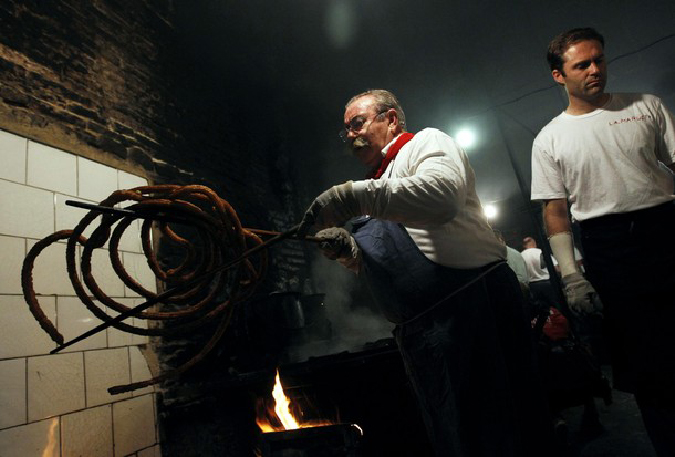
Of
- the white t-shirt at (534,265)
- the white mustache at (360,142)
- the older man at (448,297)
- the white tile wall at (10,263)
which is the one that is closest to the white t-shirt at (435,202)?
the older man at (448,297)

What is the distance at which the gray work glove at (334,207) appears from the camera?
6.32 ft

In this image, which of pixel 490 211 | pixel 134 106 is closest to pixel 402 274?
pixel 134 106

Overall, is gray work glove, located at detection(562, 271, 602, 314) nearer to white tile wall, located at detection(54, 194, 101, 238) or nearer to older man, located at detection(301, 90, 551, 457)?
older man, located at detection(301, 90, 551, 457)

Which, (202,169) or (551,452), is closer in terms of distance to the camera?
(551,452)

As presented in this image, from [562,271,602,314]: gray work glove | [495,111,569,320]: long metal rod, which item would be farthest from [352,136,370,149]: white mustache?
[495,111,569,320]: long metal rod

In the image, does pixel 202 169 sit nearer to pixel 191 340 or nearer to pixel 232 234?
pixel 191 340

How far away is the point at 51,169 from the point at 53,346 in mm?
1569

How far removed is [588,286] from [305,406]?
96.3 inches

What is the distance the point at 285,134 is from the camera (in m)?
9.05

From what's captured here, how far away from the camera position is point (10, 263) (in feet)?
9.62

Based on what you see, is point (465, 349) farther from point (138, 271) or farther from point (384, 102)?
point (138, 271)

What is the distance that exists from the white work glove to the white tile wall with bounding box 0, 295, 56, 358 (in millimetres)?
2408

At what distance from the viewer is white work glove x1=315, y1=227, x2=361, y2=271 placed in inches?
101

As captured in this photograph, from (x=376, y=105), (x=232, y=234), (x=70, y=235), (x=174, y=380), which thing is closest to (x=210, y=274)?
(x=232, y=234)
